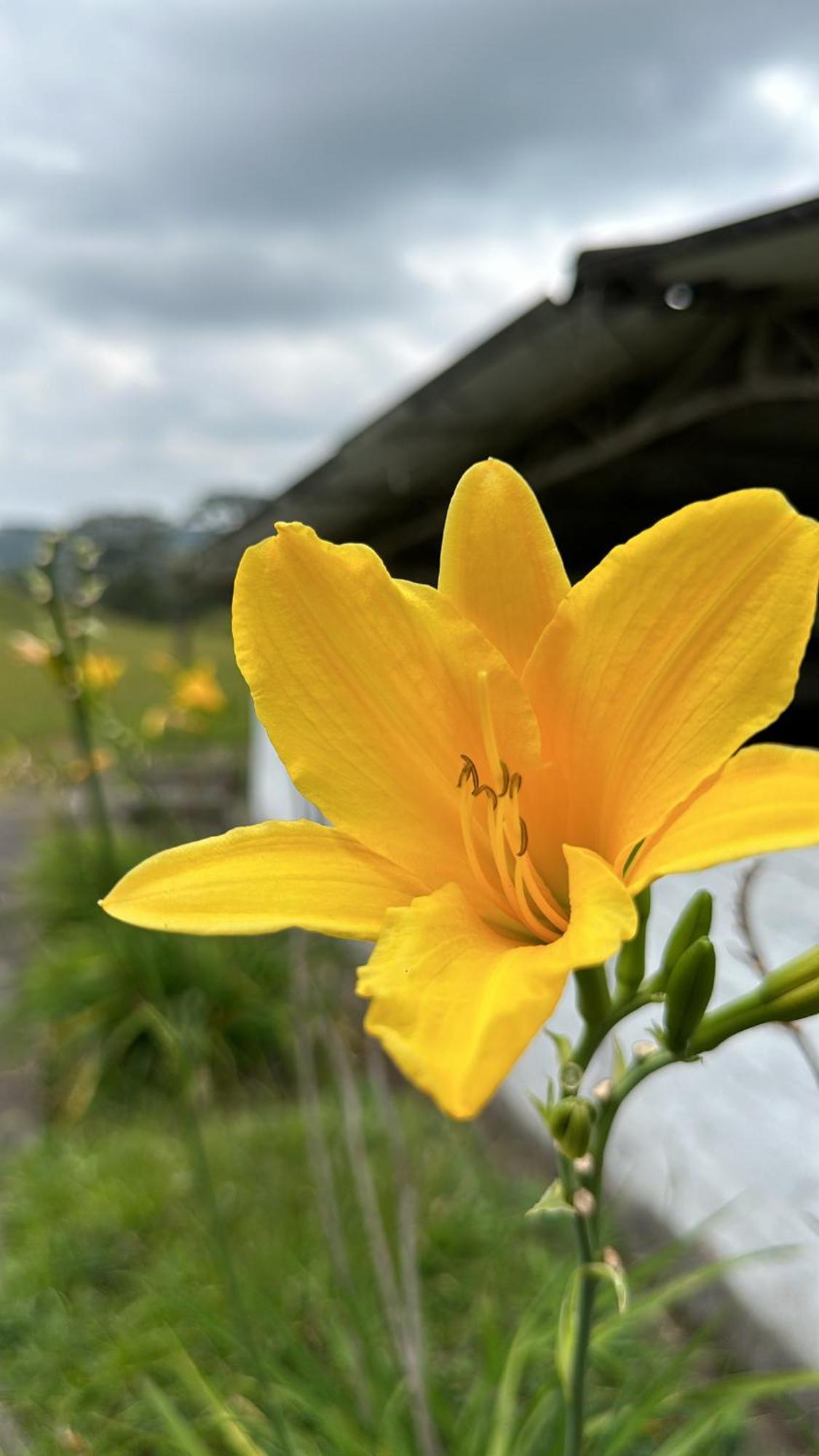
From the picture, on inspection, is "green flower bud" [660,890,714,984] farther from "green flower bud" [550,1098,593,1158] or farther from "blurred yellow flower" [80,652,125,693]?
"blurred yellow flower" [80,652,125,693]


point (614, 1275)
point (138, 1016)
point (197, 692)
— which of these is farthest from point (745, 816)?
point (197, 692)

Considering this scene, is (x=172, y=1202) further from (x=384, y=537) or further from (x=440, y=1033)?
(x=440, y=1033)

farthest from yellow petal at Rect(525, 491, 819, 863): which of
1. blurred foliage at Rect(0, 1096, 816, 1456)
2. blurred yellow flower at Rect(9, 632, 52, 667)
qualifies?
blurred yellow flower at Rect(9, 632, 52, 667)

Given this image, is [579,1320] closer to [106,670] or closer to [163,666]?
[106,670]

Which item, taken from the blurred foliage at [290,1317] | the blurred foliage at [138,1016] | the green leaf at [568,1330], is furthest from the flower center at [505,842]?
the blurred foliage at [138,1016]

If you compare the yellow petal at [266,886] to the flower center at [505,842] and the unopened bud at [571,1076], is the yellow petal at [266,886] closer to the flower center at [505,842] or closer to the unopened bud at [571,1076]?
the flower center at [505,842]

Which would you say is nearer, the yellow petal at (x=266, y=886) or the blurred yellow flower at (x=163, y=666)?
the yellow petal at (x=266, y=886)
